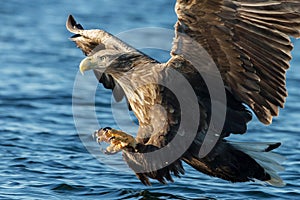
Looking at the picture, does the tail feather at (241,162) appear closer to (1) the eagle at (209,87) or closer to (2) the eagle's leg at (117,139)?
(1) the eagle at (209,87)

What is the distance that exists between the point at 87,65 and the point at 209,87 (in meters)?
0.99

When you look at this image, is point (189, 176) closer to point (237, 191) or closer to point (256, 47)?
point (237, 191)

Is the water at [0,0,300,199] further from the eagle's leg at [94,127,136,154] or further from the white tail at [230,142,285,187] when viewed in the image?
the eagle's leg at [94,127,136,154]

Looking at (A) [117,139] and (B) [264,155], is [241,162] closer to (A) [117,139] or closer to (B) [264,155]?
(B) [264,155]

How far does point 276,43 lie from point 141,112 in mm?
1233

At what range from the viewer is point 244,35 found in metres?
6.31

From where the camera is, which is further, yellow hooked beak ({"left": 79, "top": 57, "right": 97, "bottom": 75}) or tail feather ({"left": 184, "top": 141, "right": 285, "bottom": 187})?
tail feather ({"left": 184, "top": 141, "right": 285, "bottom": 187})

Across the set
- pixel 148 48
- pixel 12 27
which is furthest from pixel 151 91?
pixel 12 27

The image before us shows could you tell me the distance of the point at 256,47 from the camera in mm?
6352

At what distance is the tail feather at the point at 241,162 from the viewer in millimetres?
6816

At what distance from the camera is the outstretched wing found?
20.4 ft

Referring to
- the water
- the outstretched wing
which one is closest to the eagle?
the outstretched wing

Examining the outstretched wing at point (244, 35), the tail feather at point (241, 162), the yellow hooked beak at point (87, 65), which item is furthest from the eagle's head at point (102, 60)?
the tail feather at point (241, 162)

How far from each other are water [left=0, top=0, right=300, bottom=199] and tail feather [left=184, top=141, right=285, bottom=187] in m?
0.46
